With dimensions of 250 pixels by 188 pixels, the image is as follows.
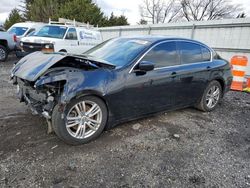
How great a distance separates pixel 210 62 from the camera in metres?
4.58

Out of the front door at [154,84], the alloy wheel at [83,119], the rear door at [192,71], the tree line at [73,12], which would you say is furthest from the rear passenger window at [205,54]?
the tree line at [73,12]

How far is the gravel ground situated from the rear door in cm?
56

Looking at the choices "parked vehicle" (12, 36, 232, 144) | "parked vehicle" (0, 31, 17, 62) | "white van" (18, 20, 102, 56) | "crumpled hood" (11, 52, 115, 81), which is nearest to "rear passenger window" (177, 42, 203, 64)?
"parked vehicle" (12, 36, 232, 144)

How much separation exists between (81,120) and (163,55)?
192cm

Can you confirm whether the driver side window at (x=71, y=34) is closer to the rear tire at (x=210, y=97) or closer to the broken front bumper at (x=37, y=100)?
the broken front bumper at (x=37, y=100)

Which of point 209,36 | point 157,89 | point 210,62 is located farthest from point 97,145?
point 209,36

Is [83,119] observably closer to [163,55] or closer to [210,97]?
[163,55]

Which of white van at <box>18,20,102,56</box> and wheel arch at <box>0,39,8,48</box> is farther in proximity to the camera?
wheel arch at <box>0,39,8,48</box>

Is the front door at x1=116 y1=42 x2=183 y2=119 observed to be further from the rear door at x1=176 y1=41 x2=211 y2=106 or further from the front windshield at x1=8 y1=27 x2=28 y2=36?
the front windshield at x1=8 y1=27 x2=28 y2=36

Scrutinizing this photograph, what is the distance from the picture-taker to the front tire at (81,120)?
9.23 ft

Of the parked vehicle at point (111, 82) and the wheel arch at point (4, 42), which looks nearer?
the parked vehicle at point (111, 82)

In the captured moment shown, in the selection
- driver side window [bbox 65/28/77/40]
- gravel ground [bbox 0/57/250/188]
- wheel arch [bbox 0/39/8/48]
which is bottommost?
gravel ground [bbox 0/57/250/188]

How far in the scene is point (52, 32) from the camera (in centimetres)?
974

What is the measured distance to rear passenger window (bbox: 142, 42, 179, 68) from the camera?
361 centimetres
